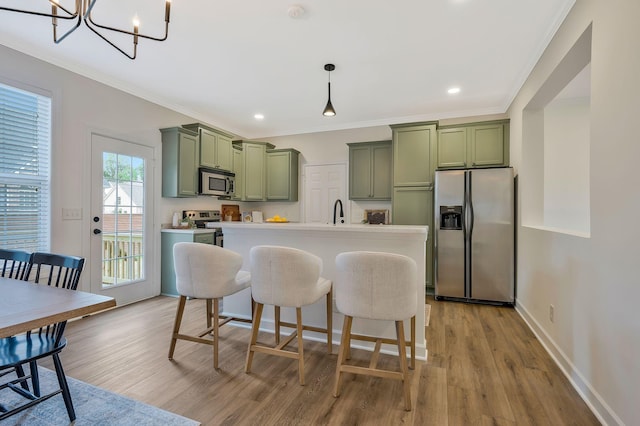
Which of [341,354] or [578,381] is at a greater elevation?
[341,354]

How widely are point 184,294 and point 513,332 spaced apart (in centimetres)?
305

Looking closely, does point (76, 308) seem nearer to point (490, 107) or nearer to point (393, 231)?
point (393, 231)

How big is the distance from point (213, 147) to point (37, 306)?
12.3 ft

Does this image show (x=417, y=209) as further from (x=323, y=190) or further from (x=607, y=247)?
(x=607, y=247)

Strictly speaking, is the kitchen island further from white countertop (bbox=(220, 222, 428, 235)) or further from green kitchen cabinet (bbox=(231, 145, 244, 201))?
green kitchen cabinet (bbox=(231, 145, 244, 201))

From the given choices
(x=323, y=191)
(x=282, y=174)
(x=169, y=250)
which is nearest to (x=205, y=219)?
(x=169, y=250)

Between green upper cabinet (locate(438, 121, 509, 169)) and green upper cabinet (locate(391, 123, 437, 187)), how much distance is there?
0.60 ft

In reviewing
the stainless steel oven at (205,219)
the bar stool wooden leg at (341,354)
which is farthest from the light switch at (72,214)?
the bar stool wooden leg at (341,354)

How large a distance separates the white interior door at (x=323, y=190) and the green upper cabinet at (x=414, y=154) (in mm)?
1102

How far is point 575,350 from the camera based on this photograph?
2.09 m

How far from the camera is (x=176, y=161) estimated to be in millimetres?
4133

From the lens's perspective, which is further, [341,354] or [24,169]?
[24,169]

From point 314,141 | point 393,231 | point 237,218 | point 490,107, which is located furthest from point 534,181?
point 237,218

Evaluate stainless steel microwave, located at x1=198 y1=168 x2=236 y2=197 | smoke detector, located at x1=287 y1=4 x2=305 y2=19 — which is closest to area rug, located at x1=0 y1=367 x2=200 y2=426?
smoke detector, located at x1=287 y1=4 x2=305 y2=19
